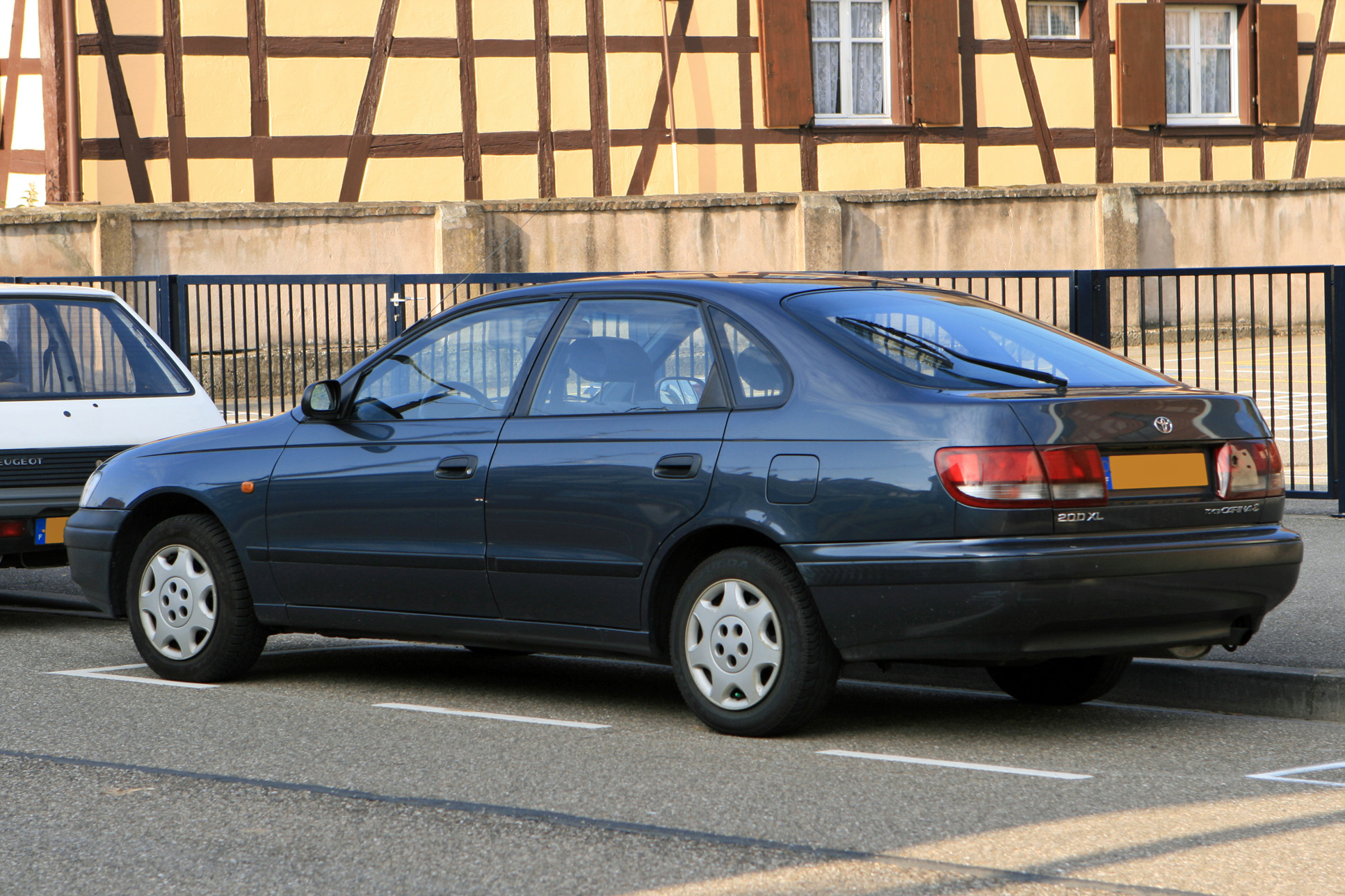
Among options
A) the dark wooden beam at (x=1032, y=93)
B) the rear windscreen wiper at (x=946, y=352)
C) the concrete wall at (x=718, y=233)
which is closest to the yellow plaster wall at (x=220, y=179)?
the concrete wall at (x=718, y=233)

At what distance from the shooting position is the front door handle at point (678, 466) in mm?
5637

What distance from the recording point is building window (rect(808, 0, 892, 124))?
75.5 feet

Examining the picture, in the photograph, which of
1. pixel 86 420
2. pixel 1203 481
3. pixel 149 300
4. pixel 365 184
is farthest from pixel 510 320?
pixel 365 184

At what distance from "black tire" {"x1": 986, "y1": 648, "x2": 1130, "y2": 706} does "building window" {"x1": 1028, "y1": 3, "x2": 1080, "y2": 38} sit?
18.8 meters

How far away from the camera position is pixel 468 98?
21.2 metres

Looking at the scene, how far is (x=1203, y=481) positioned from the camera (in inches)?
217

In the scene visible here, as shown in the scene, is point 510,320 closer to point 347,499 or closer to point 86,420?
point 347,499

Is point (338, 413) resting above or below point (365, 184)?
below

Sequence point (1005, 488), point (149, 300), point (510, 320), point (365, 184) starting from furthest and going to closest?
point (365, 184) → point (149, 300) → point (510, 320) → point (1005, 488)

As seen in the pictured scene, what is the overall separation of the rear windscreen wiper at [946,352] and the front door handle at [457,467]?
1.39 metres

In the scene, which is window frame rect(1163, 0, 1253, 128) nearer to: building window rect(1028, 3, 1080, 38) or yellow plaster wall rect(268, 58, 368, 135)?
building window rect(1028, 3, 1080, 38)

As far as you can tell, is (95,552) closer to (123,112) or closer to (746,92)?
(123,112)

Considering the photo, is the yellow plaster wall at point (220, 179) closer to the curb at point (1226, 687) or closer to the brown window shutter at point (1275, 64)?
the brown window shutter at point (1275, 64)

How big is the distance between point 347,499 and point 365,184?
15.0 metres
